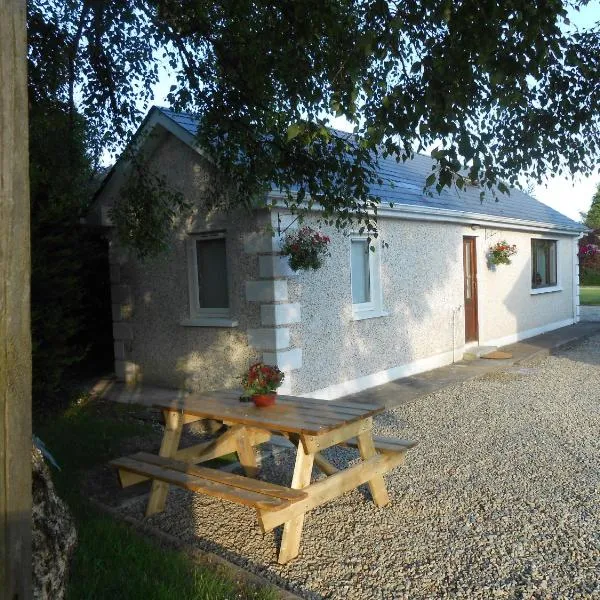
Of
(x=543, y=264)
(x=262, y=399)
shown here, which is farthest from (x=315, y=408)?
(x=543, y=264)

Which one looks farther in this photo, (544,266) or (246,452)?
(544,266)

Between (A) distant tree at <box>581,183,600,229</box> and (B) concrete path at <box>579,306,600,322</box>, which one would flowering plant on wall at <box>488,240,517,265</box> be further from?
(A) distant tree at <box>581,183,600,229</box>

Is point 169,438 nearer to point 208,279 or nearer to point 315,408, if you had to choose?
point 315,408

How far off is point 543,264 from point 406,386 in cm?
882

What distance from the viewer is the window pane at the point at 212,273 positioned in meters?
8.35

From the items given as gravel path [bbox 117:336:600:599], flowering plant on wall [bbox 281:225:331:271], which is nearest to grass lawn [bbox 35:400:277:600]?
gravel path [bbox 117:336:600:599]

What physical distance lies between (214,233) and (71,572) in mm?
5531

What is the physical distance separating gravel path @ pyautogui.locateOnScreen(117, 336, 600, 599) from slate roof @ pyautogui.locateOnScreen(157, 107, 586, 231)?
120 inches

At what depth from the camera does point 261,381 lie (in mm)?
4293

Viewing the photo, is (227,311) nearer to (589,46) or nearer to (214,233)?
(214,233)

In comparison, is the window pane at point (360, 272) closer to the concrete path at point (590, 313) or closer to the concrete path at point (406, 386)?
the concrete path at point (406, 386)

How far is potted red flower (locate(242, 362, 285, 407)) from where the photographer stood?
429cm

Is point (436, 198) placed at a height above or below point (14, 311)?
above

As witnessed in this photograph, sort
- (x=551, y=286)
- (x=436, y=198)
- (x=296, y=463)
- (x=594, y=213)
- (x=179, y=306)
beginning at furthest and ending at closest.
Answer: (x=594, y=213) → (x=551, y=286) → (x=436, y=198) → (x=179, y=306) → (x=296, y=463)
